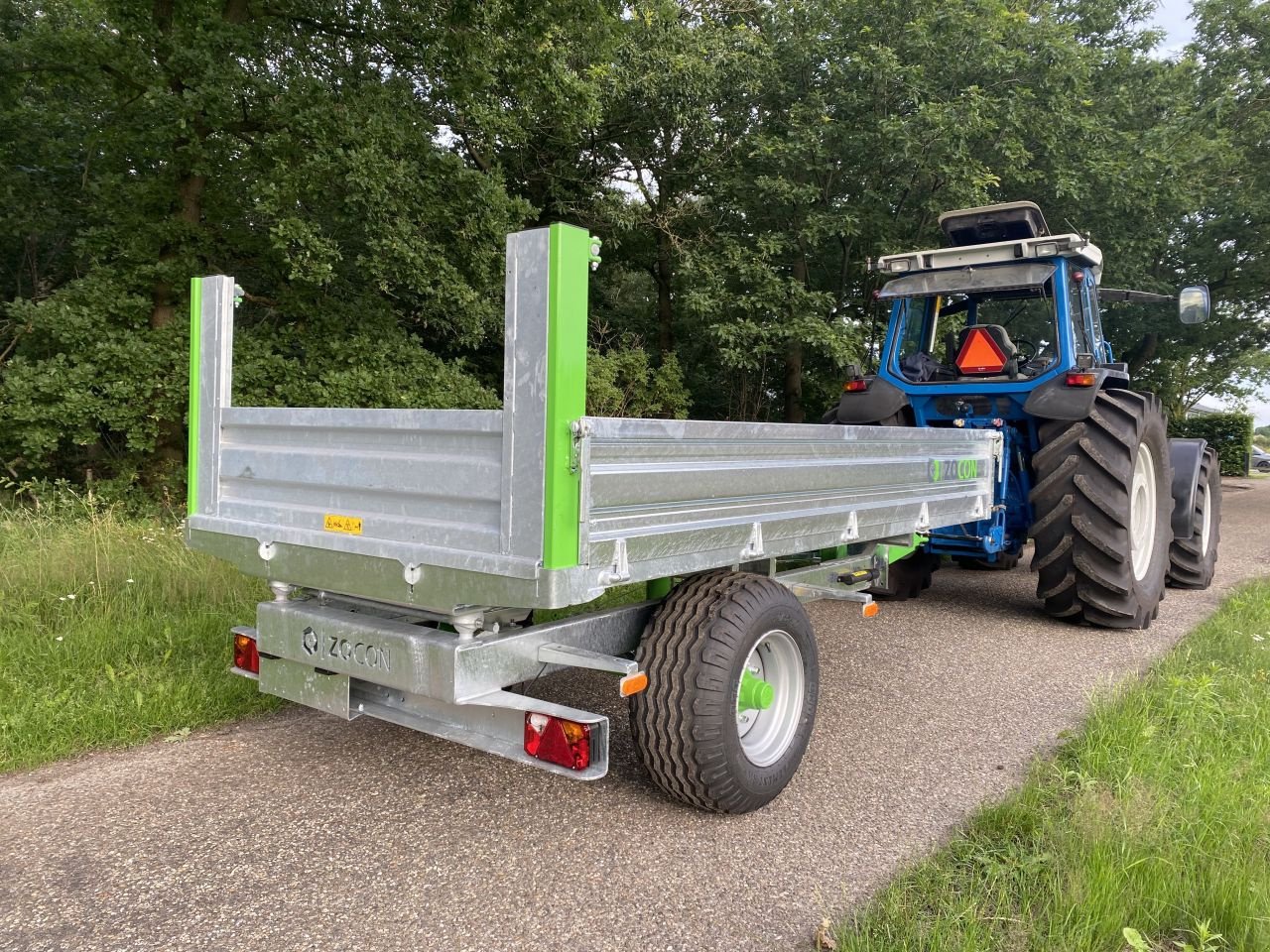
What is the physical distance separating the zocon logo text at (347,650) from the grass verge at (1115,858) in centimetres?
150

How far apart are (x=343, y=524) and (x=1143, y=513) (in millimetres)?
5563

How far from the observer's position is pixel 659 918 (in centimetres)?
230

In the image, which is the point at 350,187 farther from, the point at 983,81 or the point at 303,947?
the point at 983,81

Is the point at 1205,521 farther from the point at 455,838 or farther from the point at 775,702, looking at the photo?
the point at 455,838

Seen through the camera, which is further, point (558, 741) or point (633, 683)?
point (633, 683)

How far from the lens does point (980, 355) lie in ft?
19.4

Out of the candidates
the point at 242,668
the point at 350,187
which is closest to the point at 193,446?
the point at 242,668

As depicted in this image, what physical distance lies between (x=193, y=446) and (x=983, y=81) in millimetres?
11827

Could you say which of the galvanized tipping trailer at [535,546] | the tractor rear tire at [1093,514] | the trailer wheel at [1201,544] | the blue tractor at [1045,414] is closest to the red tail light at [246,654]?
the galvanized tipping trailer at [535,546]

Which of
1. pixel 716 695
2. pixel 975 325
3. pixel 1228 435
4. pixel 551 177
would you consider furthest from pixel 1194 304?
pixel 1228 435

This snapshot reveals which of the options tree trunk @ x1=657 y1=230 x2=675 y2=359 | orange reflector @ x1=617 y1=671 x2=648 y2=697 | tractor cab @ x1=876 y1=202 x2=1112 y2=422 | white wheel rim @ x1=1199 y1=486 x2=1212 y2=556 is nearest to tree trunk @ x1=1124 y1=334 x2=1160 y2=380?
tree trunk @ x1=657 y1=230 x2=675 y2=359

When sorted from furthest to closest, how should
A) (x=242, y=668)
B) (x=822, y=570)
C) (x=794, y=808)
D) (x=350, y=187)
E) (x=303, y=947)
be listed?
1. (x=350, y=187)
2. (x=822, y=570)
3. (x=242, y=668)
4. (x=794, y=808)
5. (x=303, y=947)

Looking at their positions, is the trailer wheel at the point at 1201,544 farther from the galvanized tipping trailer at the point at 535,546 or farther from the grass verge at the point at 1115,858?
the galvanized tipping trailer at the point at 535,546

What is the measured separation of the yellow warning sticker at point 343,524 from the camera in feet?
8.86
